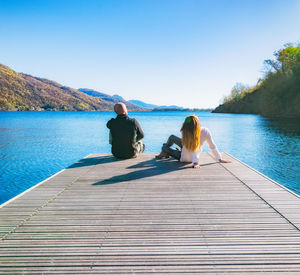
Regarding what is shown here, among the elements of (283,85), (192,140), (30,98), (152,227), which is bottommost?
(152,227)

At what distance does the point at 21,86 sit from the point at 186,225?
161124mm

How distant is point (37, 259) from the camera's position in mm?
2145

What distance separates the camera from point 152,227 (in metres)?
2.70

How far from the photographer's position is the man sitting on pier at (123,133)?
6.17 m

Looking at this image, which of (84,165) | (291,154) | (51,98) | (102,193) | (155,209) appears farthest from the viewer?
(51,98)

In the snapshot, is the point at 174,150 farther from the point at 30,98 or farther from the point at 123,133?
the point at 30,98

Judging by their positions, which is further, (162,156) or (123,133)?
(162,156)

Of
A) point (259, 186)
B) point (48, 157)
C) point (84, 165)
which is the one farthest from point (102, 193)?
point (48, 157)

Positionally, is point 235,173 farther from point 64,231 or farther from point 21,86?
point 21,86

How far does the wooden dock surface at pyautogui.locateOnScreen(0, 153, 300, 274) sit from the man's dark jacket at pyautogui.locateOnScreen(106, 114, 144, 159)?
6.00 feet

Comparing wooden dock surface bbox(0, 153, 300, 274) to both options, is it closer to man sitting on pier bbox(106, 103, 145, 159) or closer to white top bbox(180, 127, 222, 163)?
white top bbox(180, 127, 222, 163)

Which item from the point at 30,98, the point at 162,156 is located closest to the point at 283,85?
the point at 162,156

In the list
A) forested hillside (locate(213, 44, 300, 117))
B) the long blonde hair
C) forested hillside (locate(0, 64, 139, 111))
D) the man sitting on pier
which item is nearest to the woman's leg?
the long blonde hair

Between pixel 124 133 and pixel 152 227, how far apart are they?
381 centimetres
